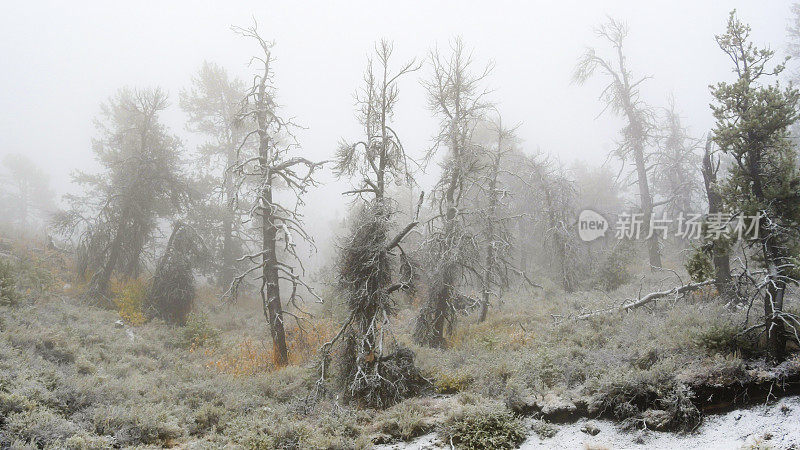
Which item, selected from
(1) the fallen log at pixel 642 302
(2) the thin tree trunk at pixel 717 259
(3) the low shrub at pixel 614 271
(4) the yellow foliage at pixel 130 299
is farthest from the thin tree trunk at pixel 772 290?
(4) the yellow foliage at pixel 130 299

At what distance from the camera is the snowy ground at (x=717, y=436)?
21.0 ft

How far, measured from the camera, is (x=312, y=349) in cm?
1366

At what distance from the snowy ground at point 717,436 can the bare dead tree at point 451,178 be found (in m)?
5.46

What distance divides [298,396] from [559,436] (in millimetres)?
5897

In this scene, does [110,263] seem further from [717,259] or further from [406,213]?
[717,259]

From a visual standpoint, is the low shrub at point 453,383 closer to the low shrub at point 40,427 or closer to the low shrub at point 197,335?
the low shrub at point 40,427

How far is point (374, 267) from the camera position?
998 cm

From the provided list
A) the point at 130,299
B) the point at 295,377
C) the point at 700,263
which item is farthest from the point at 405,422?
the point at 130,299

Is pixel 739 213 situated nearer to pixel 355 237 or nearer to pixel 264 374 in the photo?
pixel 355 237

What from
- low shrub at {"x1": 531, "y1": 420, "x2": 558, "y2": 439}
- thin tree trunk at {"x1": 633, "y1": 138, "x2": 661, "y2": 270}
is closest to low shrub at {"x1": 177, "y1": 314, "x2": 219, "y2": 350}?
low shrub at {"x1": 531, "y1": 420, "x2": 558, "y2": 439}

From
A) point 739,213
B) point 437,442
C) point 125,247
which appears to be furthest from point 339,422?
point 125,247

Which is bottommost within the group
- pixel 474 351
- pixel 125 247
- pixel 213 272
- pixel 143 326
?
pixel 474 351

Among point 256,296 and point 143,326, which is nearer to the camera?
point 143,326

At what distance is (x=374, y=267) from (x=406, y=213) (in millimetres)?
4076
